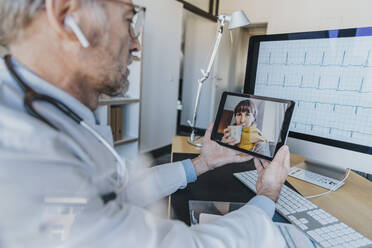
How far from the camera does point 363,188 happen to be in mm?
843

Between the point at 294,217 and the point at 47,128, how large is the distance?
1.96 ft

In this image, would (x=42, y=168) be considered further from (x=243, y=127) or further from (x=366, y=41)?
(x=366, y=41)

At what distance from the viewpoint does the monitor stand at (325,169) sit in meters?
0.90

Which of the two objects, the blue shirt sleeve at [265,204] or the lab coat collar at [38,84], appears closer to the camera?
the lab coat collar at [38,84]

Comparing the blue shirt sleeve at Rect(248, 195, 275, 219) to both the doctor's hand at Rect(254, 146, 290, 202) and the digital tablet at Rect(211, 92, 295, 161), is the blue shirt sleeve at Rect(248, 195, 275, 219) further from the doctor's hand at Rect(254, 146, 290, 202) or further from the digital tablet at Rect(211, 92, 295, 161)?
the digital tablet at Rect(211, 92, 295, 161)

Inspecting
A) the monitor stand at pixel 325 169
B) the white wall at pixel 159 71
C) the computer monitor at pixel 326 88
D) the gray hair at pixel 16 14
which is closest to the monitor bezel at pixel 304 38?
the computer monitor at pixel 326 88

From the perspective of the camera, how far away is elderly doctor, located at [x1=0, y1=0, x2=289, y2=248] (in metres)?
0.30

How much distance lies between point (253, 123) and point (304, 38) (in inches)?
17.1

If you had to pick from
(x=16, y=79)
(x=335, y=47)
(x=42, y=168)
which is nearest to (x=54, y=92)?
(x=16, y=79)

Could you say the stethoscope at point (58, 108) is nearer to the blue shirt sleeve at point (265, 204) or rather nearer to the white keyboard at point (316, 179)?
the blue shirt sleeve at point (265, 204)

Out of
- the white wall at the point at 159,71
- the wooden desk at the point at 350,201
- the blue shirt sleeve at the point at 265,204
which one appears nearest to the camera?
the blue shirt sleeve at the point at 265,204

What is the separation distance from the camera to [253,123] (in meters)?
0.73

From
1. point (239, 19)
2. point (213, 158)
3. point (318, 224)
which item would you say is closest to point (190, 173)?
point (213, 158)

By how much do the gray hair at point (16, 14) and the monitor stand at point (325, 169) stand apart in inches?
40.1
